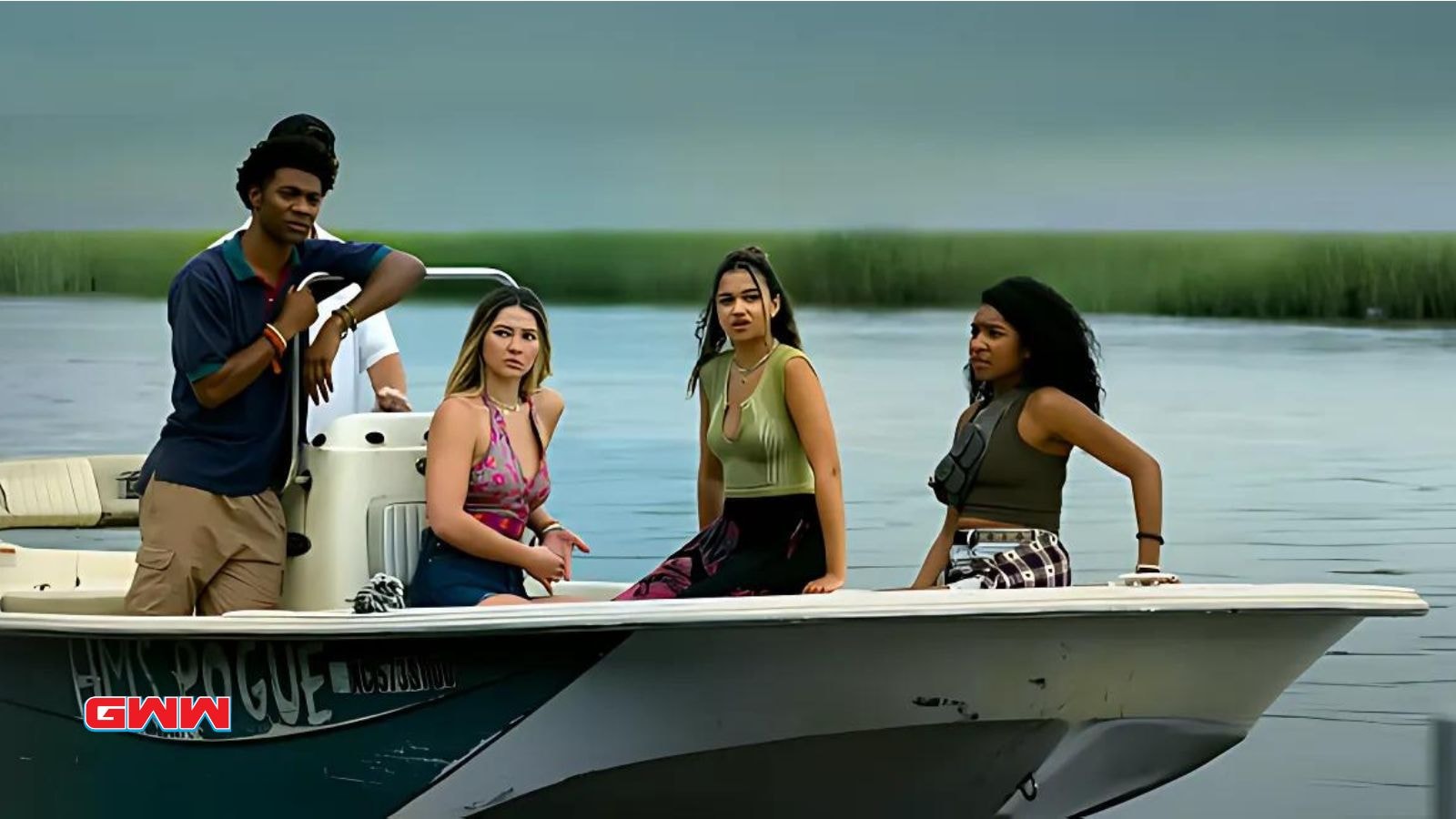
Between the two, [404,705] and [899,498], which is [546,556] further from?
[899,498]

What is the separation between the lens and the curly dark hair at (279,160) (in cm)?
495

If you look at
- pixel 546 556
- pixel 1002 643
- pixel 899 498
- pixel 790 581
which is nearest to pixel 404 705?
pixel 546 556

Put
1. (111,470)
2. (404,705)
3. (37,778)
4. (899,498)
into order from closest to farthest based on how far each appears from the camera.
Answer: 1. (404,705)
2. (37,778)
3. (111,470)
4. (899,498)

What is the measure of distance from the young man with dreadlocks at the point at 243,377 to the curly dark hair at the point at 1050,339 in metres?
1.24

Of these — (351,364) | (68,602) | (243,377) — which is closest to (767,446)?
(243,377)

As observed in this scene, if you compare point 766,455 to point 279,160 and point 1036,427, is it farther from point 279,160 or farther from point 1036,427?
point 279,160

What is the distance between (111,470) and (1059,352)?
2815 mm

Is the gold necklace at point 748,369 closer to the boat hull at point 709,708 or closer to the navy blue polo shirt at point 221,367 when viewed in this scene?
the boat hull at point 709,708

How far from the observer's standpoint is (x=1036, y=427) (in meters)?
4.78

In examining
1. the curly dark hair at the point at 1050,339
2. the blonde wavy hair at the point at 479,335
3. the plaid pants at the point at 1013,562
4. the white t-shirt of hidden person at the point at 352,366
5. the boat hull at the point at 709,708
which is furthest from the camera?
the white t-shirt of hidden person at the point at 352,366

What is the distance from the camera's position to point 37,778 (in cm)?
527

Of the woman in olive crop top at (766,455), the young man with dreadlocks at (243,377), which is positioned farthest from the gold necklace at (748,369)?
the young man with dreadlocks at (243,377)

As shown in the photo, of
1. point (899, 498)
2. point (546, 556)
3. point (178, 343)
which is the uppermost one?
point (178, 343)

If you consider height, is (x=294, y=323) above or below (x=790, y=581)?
above
